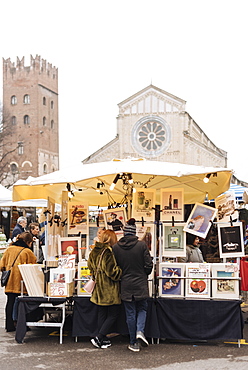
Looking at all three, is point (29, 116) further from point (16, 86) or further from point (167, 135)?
point (167, 135)

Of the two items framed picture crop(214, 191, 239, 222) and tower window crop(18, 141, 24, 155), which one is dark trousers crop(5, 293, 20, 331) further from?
tower window crop(18, 141, 24, 155)

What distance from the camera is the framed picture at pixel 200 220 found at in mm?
6773

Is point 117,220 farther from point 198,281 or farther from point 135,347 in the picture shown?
point 135,347

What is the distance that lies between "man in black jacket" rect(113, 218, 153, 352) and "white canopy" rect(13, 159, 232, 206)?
865mm

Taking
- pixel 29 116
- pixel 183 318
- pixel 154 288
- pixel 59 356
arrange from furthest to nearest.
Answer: pixel 29 116 → pixel 154 288 → pixel 183 318 → pixel 59 356

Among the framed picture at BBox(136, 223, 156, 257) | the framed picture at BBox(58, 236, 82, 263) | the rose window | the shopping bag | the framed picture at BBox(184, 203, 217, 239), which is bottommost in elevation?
the shopping bag

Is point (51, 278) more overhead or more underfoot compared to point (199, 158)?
more underfoot

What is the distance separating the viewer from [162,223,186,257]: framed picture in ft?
22.2

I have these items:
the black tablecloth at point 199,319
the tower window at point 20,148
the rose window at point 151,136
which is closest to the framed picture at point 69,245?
the black tablecloth at point 199,319

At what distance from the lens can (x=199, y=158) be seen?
47.9 metres

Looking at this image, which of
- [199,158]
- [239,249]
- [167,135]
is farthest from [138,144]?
[239,249]

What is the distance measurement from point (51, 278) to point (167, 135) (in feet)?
142

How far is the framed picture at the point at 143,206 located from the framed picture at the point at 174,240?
30cm

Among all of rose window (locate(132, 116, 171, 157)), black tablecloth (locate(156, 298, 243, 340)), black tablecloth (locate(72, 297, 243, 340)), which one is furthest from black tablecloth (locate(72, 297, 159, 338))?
rose window (locate(132, 116, 171, 157))
